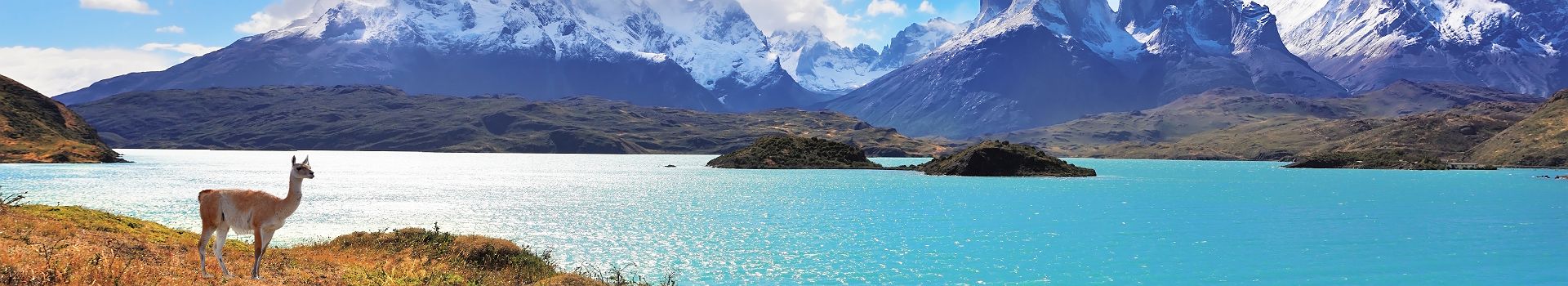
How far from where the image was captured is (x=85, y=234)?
90.3ft

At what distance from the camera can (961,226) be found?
59.5 meters

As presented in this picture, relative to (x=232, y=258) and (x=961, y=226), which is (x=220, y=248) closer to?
(x=232, y=258)

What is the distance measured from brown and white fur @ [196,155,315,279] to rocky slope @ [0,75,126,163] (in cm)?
18210

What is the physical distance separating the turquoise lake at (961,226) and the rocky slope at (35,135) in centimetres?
6883

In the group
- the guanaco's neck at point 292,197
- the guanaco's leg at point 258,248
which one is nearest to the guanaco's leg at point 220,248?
the guanaco's leg at point 258,248

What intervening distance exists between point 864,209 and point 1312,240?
33.6 metres

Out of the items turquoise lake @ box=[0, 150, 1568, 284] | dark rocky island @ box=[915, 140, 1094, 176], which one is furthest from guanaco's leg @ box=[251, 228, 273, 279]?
dark rocky island @ box=[915, 140, 1094, 176]

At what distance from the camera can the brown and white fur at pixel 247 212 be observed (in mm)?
21766

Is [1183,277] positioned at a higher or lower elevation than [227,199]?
lower

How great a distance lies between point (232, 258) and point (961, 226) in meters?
42.8

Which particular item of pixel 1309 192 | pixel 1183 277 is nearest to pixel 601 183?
pixel 1309 192

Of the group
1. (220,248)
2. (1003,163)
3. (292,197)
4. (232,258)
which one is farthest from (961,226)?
(1003,163)

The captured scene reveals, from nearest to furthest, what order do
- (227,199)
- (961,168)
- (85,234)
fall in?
(227,199)
(85,234)
(961,168)

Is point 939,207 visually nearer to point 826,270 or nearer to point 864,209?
point 864,209
